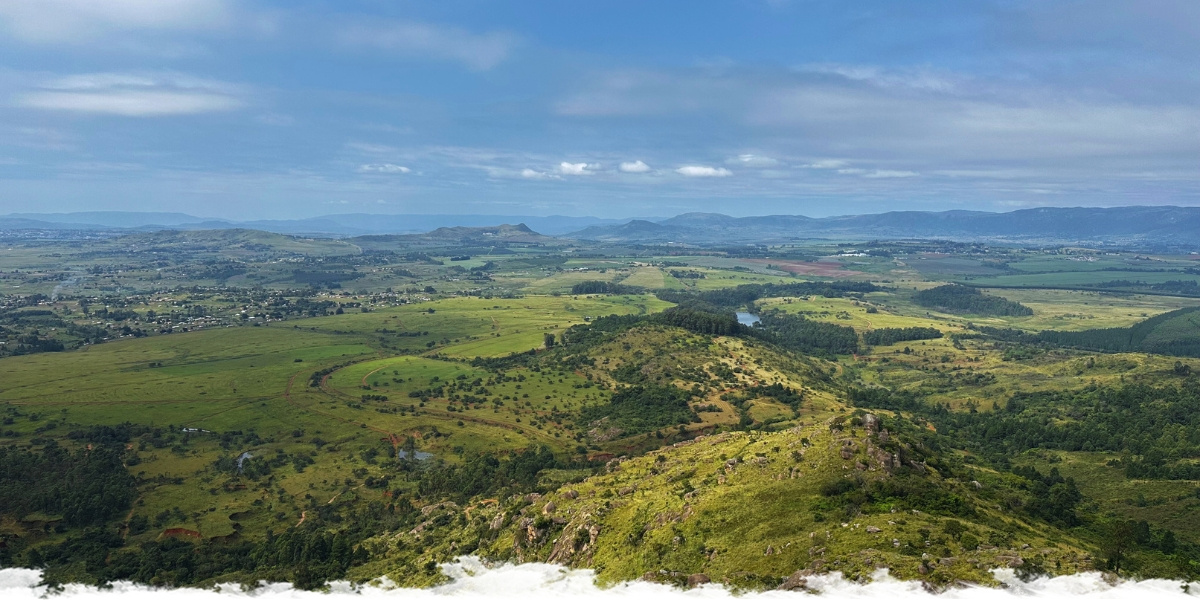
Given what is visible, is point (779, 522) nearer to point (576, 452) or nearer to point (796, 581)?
point (796, 581)

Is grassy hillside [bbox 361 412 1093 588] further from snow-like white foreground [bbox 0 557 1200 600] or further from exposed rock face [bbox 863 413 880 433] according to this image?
snow-like white foreground [bbox 0 557 1200 600]

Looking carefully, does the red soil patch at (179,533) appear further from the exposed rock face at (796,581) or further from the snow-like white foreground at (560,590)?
the exposed rock face at (796,581)

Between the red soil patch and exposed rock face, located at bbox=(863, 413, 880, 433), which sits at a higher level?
exposed rock face, located at bbox=(863, 413, 880, 433)

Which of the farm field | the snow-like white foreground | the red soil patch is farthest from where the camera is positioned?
the red soil patch

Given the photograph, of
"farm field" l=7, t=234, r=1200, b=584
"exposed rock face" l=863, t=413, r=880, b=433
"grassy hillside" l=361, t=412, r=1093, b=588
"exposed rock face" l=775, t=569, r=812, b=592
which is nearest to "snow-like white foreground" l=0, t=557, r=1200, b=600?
"exposed rock face" l=775, t=569, r=812, b=592

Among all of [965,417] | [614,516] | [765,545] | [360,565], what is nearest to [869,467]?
[765,545]

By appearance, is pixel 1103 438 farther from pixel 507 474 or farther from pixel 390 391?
pixel 390 391

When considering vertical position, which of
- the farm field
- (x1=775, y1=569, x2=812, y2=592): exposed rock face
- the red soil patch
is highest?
(x1=775, y1=569, x2=812, y2=592): exposed rock face

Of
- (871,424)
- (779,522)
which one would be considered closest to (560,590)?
(779,522)

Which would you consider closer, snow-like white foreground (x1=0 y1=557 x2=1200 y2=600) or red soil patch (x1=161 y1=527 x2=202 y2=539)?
snow-like white foreground (x1=0 y1=557 x2=1200 y2=600)
